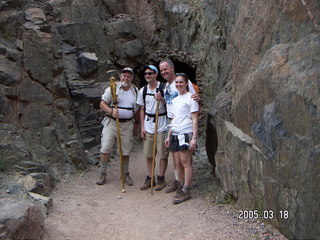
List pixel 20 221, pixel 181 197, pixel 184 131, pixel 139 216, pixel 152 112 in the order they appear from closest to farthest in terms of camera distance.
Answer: pixel 20 221 → pixel 139 216 → pixel 184 131 → pixel 181 197 → pixel 152 112

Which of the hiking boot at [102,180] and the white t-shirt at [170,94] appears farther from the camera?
the hiking boot at [102,180]

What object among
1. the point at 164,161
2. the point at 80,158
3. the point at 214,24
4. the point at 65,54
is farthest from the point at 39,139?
the point at 214,24

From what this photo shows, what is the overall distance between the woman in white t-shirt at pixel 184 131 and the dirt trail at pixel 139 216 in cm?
36

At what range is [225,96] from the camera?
5578mm

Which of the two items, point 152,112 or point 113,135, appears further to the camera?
point 113,135

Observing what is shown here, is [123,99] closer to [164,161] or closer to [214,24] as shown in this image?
[164,161]

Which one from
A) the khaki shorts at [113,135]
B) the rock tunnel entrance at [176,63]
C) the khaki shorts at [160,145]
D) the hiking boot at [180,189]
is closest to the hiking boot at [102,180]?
the khaki shorts at [113,135]

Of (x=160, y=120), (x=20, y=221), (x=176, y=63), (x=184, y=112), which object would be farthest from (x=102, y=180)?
(x=176, y=63)

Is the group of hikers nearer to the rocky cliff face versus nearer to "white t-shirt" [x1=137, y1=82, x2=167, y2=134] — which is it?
"white t-shirt" [x1=137, y1=82, x2=167, y2=134]

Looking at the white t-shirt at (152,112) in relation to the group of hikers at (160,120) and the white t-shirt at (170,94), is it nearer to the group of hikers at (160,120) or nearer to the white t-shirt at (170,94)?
the group of hikers at (160,120)

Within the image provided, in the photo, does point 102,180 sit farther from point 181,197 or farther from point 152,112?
point 181,197

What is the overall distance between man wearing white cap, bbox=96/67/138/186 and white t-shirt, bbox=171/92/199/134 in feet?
3.97

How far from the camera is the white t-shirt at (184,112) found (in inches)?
211

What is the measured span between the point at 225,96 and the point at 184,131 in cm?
84
